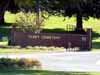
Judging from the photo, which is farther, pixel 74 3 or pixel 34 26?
pixel 34 26

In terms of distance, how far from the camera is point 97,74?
1783 centimetres

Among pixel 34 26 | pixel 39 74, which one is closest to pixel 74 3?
pixel 39 74

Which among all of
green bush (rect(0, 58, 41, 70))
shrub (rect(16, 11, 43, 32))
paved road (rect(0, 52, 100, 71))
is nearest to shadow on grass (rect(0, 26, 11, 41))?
shrub (rect(16, 11, 43, 32))

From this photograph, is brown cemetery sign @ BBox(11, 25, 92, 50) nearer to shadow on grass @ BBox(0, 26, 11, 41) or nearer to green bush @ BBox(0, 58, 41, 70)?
shadow on grass @ BBox(0, 26, 11, 41)

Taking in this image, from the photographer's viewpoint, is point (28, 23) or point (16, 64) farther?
point (28, 23)

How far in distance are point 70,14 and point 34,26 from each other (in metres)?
9.46

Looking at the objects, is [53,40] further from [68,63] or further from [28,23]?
[68,63]

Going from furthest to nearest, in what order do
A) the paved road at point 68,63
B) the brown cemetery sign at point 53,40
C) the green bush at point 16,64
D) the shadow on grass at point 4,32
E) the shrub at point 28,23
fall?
the shadow on grass at point 4,32 → the shrub at point 28,23 → the brown cemetery sign at point 53,40 → the paved road at point 68,63 → the green bush at point 16,64

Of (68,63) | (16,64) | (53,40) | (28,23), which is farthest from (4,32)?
(16,64)

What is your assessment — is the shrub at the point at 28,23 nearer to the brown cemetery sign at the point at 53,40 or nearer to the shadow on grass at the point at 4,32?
the shadow on grass at the point at 4,32

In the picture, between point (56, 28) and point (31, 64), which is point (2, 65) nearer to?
point (31, 64)

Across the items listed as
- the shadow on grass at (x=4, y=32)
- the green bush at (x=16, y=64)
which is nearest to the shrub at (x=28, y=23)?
the shadow on grass at (x=4, y=32)

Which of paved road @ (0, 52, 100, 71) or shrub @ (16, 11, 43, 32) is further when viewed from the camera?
shrub @ (16, 11, 43, 32)

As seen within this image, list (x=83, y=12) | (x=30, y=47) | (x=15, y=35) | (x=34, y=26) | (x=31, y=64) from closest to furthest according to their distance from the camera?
(x=31, y=64)
(x=30, y=47)
(x=15, y=35)
(x=34, y=26)
(x=83, y=12)
